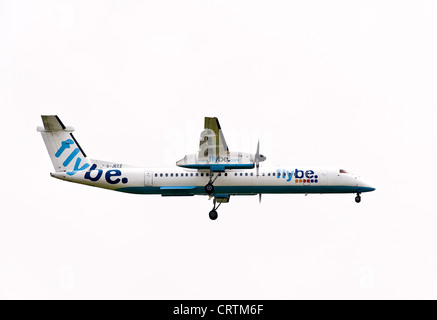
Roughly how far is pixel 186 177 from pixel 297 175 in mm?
4852

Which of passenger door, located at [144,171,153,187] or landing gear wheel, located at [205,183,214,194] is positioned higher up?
passenger door, located at [144,171,153,187]

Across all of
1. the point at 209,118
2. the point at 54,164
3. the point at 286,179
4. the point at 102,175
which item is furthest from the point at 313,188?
the point at 54,164

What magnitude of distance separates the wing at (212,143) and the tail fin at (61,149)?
5.52m

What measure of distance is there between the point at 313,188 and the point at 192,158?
5.57 meters

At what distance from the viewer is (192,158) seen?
30078 millimetres

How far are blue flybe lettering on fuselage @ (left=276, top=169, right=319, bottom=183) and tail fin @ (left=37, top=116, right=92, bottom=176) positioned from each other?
28.2 ft

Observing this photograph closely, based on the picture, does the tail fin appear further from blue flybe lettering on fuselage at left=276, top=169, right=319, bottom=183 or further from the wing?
blue flybe lettering on fuselage at left=276, top=169, right=319, bottom=183

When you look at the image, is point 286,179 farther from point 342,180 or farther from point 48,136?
point 48,136

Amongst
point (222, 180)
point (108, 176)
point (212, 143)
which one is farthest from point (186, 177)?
point (108, 176)

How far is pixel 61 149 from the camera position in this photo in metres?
31.7

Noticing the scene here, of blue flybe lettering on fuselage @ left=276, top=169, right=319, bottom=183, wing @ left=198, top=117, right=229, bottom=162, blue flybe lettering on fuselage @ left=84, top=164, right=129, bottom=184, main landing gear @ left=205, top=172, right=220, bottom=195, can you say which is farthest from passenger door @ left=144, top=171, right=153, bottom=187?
blue flybe lettering on fuselage @ left=276, top=169, right=319, bottom=183

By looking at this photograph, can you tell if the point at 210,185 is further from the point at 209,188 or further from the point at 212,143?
the point at 212,143

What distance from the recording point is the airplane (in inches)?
1225

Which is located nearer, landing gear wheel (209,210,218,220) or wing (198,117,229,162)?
wing (198,117,229,162)
